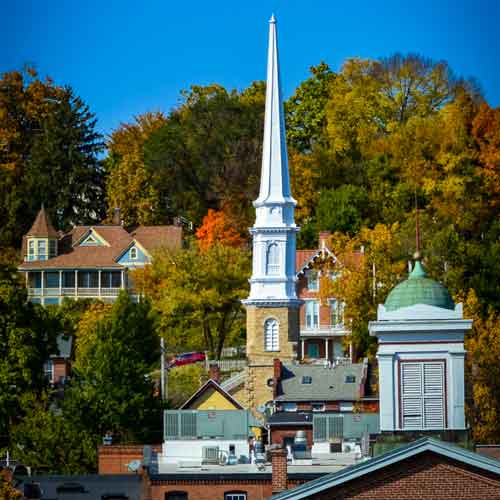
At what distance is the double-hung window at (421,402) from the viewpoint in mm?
54000

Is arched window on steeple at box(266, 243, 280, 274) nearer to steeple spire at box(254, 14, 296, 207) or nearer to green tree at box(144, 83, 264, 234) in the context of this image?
Result: steeple spire at box(254, 14, 296, 207)

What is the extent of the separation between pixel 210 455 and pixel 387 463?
2527cm

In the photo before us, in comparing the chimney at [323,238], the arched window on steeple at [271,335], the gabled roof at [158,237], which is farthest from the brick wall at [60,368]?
the gabled roof at [158,237]

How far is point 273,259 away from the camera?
113312mm

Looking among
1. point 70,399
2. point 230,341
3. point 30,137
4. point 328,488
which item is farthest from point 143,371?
point 30,137

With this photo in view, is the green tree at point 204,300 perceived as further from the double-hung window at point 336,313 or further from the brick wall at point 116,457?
the brick wall at point 116,457

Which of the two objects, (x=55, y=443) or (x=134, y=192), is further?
(x=134, y=192)

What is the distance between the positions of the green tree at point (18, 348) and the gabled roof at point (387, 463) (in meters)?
43.0

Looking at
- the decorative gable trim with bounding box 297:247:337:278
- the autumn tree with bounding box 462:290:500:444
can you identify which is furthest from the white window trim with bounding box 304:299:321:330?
the autumn tree with bounding box 462:290:500:444

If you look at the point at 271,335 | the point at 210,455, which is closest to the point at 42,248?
the point at 271,335

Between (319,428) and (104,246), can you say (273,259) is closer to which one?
(104,246)

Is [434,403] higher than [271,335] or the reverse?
the reverse

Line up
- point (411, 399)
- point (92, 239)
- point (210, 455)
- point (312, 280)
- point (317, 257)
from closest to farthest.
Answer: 1. point (411, 399)
2. point (210, 455)
3. point (317, 257)
4. point (312, 280)
5. point (92, 239)

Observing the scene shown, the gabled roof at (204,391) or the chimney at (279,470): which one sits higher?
the gabled roof at (204,391)
